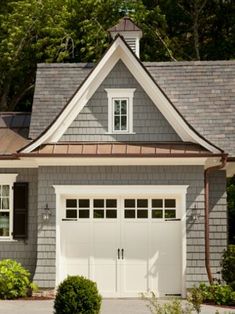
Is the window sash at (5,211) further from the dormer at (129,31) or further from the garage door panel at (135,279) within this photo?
the dormer at (129,31)

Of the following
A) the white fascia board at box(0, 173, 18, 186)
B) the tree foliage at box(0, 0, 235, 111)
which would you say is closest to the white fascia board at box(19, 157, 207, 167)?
the white fascia board at box(0, 173, 18, 186)

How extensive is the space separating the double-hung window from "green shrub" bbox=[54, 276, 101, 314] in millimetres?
6810

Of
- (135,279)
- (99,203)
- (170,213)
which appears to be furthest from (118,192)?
(135,279)

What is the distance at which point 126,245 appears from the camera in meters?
18.2

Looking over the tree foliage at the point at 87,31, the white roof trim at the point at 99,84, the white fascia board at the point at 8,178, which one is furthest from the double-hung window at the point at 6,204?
the tree foliage at the point at 87,31

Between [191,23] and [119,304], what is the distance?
21301 millimetres

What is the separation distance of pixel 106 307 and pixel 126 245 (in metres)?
2.82

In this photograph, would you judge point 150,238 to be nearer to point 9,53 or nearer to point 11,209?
point 11,209

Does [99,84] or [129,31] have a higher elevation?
[129,31]

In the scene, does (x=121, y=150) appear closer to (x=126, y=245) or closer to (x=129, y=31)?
(x=126, y=245)

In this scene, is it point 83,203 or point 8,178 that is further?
point 8,178

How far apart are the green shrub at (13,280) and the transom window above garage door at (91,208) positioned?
73.1 inches

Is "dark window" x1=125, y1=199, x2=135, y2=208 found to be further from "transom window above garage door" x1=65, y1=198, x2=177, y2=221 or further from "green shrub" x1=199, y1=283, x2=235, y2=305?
"green shrub" x1=199, y1=283, x2=235, y2=305

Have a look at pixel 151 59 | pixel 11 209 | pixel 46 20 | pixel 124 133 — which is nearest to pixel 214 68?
pixel 124 133
